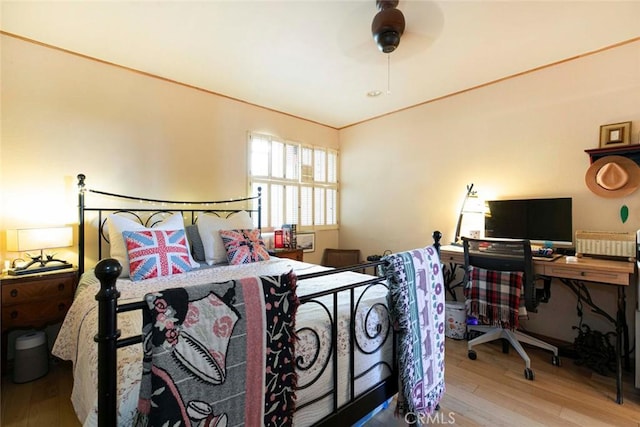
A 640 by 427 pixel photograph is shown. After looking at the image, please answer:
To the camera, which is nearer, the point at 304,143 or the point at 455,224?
the point at 455,224

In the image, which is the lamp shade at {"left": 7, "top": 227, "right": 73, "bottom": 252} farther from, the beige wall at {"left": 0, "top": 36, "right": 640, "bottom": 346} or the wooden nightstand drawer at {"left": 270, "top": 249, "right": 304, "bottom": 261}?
the wooden nightstand drawer at {"left": 270, "top": 249, "right": 304, "bottom": 261}

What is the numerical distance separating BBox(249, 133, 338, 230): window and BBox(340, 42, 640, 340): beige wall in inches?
17.9

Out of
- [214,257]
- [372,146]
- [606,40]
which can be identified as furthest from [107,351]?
[372,146]

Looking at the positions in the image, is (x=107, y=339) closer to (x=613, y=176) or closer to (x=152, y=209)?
(x=152, y=209)

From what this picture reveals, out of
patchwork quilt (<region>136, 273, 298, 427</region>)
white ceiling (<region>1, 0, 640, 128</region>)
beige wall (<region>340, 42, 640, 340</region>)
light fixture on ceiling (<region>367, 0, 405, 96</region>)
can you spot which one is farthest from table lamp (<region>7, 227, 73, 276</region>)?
beige wall (<region>340, 42, 640, 340</region>)

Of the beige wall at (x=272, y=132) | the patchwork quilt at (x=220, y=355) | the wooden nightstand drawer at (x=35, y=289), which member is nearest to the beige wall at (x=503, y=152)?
the beige wall at (x=272, y=132)

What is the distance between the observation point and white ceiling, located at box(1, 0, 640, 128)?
1858 mm

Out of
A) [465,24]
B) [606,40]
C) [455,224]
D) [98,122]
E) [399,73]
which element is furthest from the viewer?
[455,224]

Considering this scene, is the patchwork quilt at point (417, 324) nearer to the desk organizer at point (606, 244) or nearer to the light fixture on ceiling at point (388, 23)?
the light fixture on ceiling at point (388, 23)

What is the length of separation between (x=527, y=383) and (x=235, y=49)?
10.9ft

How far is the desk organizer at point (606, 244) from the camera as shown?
211 cm

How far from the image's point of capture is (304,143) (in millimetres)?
4055

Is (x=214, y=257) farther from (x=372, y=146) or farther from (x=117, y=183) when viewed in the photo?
(x=372, y=146)

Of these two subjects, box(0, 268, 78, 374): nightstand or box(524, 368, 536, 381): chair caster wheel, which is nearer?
box(0, 268, 78, 374): nightstand
